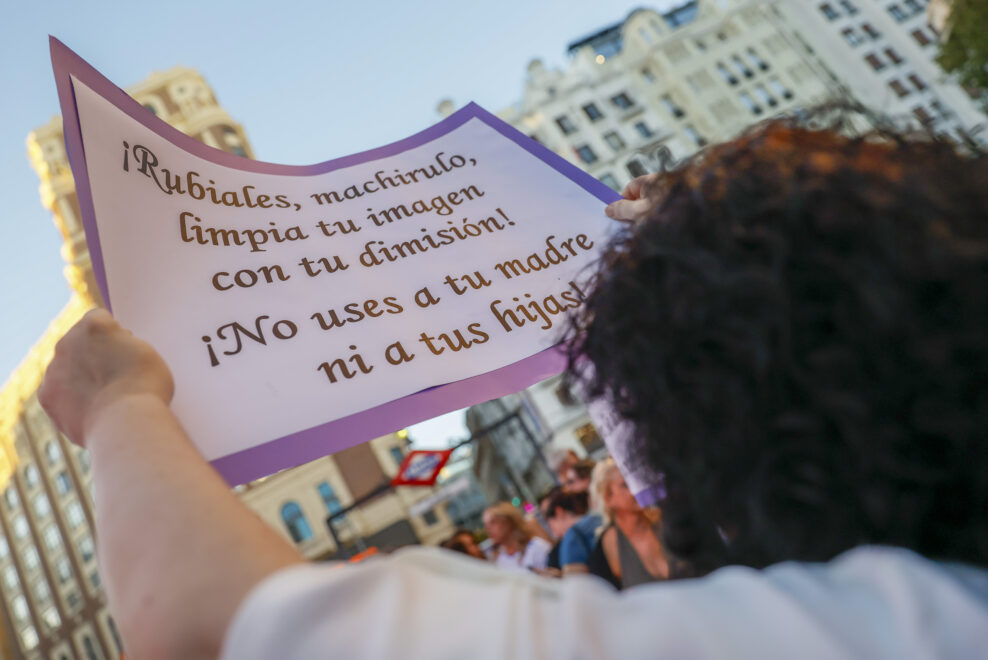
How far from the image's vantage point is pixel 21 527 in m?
45.7

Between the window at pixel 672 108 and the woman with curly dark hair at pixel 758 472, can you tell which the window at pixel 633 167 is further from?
the woman with curly dark hair at pixel 758 472

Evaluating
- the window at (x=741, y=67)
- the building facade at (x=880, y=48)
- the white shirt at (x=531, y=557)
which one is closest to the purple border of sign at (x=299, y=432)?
the white shirt at (x=531, y=557)

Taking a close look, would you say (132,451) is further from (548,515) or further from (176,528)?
(548,515)

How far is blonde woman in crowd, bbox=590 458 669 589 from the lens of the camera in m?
3.15

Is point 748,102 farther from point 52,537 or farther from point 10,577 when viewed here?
point 10,577

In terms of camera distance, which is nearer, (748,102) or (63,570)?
(748,102)

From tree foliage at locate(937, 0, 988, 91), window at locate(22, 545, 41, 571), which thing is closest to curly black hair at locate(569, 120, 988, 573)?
tree foliage at locate(937, 0, 988, 91)

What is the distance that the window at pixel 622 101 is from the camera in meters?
36.5

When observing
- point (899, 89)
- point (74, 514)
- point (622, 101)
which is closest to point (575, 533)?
point (622, 101)

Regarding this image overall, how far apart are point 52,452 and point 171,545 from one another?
51.4 metres

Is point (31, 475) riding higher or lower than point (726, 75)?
higher

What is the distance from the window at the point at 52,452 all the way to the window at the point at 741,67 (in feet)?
162

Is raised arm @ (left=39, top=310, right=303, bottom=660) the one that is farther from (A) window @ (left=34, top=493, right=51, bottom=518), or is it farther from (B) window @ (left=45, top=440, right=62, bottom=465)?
(A) window @ (left=34, top=493, right=51, bottom=518)

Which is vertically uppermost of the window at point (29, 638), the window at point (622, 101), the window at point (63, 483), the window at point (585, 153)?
the window at point (622, 101)
